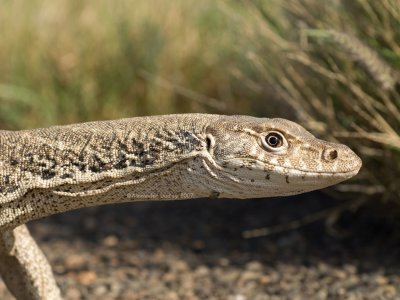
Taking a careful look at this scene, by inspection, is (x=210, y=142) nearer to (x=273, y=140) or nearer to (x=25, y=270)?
(x=273, y=140)

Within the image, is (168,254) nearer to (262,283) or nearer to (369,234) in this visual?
(262,283)

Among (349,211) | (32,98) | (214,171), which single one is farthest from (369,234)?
(32,98)

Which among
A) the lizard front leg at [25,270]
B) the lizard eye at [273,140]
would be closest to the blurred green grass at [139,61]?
the lizard eye at [273,140]

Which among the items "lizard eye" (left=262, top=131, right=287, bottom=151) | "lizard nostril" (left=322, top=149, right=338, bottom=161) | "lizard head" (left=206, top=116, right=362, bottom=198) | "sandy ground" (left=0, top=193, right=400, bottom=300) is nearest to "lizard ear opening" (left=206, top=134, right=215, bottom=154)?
"lizard head" (left=206, top=116, right=362, bottom=198)

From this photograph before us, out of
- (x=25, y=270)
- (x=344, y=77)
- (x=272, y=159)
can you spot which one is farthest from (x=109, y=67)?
(x=272, y=159)

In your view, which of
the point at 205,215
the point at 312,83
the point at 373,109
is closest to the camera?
the point at 373,109

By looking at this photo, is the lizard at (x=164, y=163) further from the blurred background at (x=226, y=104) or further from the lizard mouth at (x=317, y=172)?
the blurred background at (x=226, y=104)
